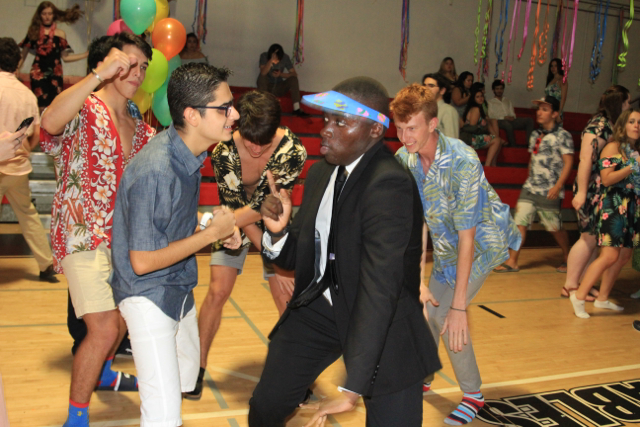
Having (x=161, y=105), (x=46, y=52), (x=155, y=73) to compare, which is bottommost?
(x=161, y=105)

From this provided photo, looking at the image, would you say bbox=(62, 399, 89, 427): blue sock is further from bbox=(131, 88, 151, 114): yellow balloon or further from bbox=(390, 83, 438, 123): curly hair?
bbox=(131, 88, 151, 114): yellow balloon

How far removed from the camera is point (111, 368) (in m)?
3.35

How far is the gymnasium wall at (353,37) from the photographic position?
932cm

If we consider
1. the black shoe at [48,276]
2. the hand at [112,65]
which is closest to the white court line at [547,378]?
the hand at [112,65]

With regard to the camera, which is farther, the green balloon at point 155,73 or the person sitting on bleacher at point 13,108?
the green balloon at point 155,73

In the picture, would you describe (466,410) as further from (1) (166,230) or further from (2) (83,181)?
(2) (83,181)

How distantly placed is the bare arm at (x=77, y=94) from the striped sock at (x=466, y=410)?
236cm

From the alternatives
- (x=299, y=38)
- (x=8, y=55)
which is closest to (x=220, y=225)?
(x=8, y=55)

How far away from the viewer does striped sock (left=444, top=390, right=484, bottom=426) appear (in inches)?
119

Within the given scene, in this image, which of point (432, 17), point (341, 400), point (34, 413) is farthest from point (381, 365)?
point (432, 17)

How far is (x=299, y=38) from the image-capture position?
33.2 feet

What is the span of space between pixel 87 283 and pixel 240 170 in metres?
0.93

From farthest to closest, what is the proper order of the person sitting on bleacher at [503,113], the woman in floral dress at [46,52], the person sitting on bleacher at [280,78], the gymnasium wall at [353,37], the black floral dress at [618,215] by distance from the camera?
the person sitting on bleacher at [503,113] < the gymnasium wall at [353,37] < the person sitting on bleacher at [280,78] < the woman in floral dress at [46,52] < the black floral dress at [618,215]

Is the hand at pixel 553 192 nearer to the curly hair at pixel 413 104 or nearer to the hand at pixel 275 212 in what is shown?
the curly hair at pixel 413 104
